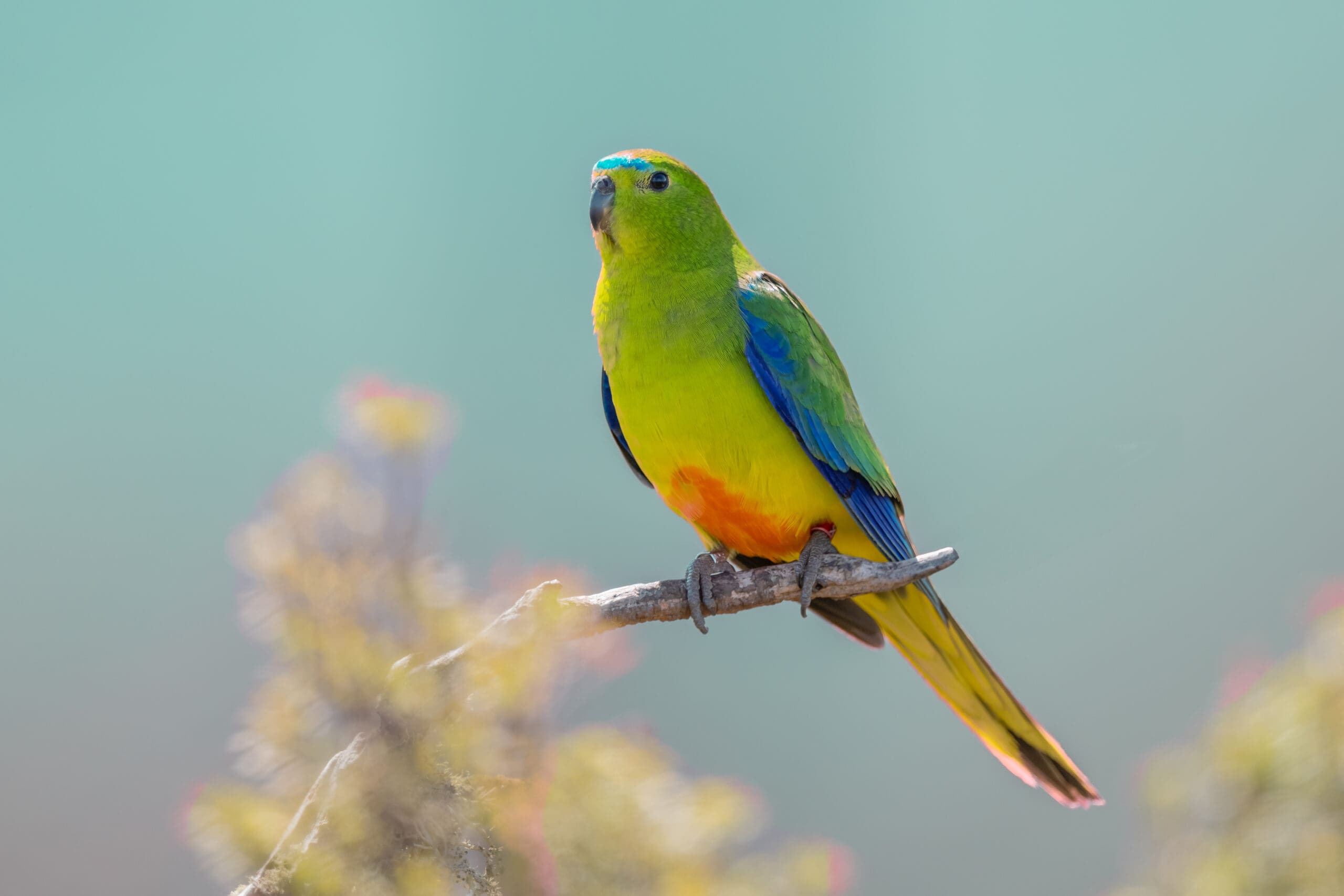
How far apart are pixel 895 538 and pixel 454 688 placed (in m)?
0.75

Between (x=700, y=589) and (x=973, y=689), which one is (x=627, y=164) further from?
(x=973, y=689)

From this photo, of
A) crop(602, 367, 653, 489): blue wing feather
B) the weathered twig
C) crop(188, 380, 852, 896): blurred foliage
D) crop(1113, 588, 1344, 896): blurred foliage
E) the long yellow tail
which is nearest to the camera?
crop(188, 380, 852, 896): blurred foliage

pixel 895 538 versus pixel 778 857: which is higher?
pixel 895 538

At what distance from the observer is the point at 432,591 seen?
3.91 ft

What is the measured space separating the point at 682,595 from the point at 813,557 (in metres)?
0.21

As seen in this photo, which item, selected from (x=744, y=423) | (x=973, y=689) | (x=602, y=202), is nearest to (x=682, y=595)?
(x=744, y=423)

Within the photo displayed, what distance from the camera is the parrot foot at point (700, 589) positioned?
1428mm

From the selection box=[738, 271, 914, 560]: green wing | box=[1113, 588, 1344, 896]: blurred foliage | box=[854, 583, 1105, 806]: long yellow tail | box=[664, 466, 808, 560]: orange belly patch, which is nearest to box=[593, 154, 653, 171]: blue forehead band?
box=[738, 271, 914, 560]: green wing

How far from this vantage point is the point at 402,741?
1.11 metres

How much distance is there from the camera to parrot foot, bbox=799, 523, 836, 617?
4.75 ft

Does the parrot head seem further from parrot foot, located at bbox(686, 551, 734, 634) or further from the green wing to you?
parrot foot, located at bbox(686, 551, 734, 634)

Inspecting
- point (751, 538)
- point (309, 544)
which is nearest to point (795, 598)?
point (751, 538)

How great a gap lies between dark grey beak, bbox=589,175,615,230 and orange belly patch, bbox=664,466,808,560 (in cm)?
45

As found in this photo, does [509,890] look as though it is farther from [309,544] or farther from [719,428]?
[719,428]
